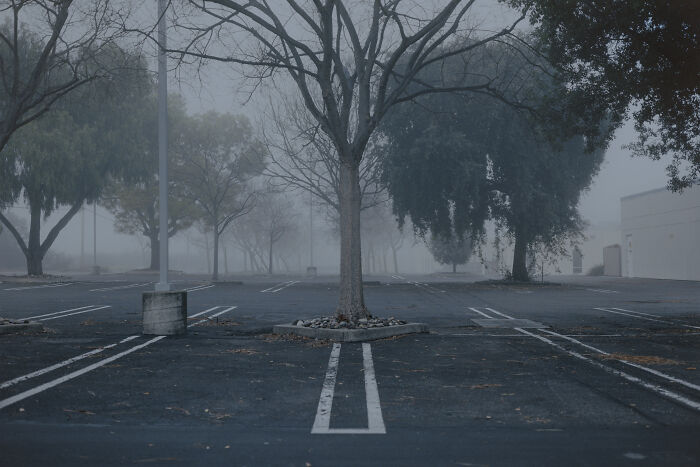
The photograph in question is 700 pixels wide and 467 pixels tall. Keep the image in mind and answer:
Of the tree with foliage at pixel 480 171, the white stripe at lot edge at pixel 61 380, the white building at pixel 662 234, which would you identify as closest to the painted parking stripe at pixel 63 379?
the white stripe at lot edge at pixel 61 380

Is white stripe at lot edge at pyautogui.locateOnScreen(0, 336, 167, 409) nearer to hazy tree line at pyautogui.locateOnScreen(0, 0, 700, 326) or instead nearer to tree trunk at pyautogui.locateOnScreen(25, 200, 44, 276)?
hazy tree line at pyautogui.locateOnScreen(0, 0, 700, 326)

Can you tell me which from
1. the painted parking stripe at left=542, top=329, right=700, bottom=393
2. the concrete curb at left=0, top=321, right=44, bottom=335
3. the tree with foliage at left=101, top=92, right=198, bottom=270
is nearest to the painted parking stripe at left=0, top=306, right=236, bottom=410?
the concrete curb at left=0, top=321, right=44, bottom=335

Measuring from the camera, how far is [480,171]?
95.4ft

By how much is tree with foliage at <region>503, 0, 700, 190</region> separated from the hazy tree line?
0.04 meters

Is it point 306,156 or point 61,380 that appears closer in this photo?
point 61,380

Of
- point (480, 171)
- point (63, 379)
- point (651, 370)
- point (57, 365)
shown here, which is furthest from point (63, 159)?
point (651, 370)

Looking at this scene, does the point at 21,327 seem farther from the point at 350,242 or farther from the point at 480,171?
the point at 480,171

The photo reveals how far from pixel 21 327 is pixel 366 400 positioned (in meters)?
8.01

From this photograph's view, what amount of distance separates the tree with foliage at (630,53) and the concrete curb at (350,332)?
698 centimetres

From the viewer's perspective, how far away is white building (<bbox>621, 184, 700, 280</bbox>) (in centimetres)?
3834

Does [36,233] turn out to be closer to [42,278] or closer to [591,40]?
[42,278]

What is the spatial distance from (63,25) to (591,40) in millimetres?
11438

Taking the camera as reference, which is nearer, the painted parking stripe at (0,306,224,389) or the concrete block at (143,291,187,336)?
the painted parking stripe at (0,306,224,389)

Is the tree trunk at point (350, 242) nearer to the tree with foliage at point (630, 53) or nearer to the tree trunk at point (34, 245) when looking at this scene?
the tree with foliage at point (630, 53)
